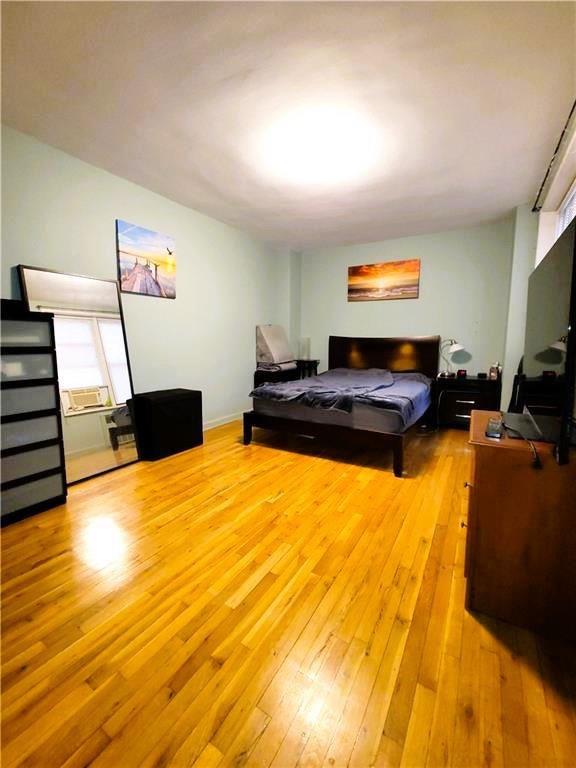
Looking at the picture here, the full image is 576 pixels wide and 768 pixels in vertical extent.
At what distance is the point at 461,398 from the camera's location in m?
4.00

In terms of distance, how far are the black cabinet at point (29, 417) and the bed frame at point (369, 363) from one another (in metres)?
1.75

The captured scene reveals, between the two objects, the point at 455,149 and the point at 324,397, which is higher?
the point at 455,149

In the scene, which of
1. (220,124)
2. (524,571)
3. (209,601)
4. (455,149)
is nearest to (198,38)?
(220,124)

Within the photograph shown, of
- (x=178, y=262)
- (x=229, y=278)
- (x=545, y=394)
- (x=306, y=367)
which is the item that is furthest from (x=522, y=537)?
(x=306, y=367)

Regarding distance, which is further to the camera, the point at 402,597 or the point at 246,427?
the point at 246,427

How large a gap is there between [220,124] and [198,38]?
2.01ft

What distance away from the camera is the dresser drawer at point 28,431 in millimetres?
2000

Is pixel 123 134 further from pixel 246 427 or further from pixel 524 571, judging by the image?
pixel 524 571

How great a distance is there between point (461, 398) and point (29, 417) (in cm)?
430

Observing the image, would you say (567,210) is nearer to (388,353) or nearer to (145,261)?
(388,353)

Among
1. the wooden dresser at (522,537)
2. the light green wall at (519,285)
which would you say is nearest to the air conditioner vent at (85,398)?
the wooden dresser at (522,537)

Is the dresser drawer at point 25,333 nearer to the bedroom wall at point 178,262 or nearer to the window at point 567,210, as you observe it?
the bedroom wall at point 178,262

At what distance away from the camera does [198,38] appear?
1.58 meters

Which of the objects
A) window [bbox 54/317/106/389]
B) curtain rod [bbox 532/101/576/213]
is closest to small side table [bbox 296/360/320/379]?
window [bbox 54/317/106/389]
